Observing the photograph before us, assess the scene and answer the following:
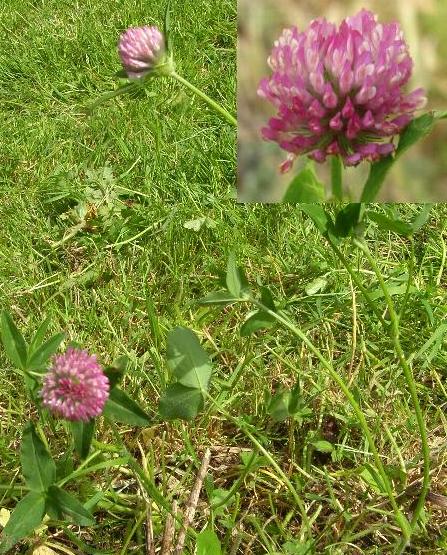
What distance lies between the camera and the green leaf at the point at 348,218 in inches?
30.5

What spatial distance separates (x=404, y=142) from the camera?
0.75 metres

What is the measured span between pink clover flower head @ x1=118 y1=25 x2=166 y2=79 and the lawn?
23 cm

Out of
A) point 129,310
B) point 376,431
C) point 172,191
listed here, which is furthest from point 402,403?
point 172,191

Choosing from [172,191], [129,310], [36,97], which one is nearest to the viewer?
[129,310]

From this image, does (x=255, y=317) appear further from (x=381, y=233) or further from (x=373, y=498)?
(x=381, y=233)

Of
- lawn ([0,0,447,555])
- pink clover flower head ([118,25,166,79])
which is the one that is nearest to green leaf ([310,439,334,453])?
lawn ([0,0,447,555])

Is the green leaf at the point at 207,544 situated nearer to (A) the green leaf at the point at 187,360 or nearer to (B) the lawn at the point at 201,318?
(B) the lawn at the point at 201,318

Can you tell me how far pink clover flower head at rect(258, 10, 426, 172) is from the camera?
72 centimetres

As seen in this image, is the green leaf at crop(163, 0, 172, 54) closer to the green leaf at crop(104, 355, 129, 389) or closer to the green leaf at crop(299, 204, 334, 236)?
the green leaf at crop(299, 204, 334, 236)

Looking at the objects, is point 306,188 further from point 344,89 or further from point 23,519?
point 23,519

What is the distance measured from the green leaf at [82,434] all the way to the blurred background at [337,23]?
0.30 m

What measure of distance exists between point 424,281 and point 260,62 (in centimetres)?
54

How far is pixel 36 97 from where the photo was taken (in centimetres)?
164

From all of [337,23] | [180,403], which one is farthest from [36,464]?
[337,23]
